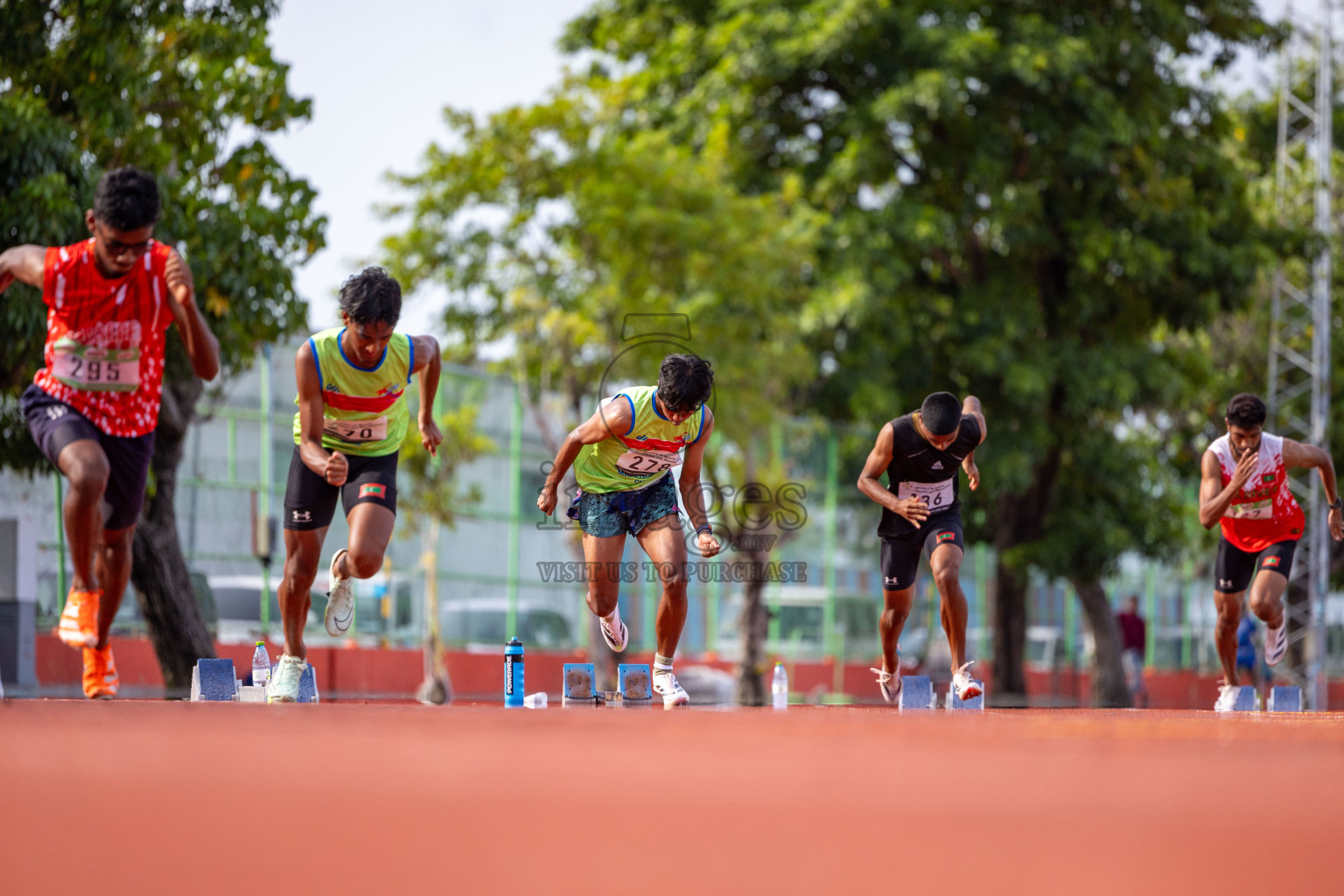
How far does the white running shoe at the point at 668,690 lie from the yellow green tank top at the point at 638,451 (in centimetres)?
111

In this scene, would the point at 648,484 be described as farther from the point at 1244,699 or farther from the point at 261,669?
the point at 1244,699

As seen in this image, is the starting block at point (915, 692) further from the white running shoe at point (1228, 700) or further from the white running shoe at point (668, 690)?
the white running shoe at point (1228, 700)

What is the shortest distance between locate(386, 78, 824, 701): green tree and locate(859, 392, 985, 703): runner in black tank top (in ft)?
34.5

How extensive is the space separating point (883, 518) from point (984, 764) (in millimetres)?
6710

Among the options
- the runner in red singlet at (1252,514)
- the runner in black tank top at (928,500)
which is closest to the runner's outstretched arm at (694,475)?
the runner in black tank top at (928,500)

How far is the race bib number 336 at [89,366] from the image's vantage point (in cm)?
661

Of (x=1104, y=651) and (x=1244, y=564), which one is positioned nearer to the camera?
(x=1244, y=564)

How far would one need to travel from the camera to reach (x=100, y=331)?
6633mm

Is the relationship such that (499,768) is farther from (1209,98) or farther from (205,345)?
(1209,98)

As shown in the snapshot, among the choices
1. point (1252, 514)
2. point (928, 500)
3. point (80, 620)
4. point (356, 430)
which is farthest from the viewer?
point (1252, 514)

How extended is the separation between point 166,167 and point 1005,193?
14.8 meters

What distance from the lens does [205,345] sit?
6637 mm

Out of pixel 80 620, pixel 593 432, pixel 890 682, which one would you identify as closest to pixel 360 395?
pixel 593 432

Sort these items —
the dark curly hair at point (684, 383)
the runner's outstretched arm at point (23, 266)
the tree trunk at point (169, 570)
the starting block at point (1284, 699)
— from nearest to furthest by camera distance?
the runner's outstretched arm at point (23, 266) < the dark curly hair at point (684, 383) < the starting block at point (1284, 699) < the tree trunk at point (169, 570)
